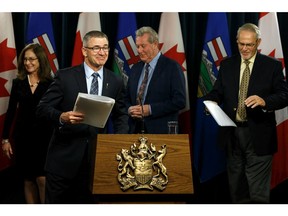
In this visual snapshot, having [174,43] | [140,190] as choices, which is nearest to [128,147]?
[140,190]

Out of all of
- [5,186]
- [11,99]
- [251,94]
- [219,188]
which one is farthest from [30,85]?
[219,188]

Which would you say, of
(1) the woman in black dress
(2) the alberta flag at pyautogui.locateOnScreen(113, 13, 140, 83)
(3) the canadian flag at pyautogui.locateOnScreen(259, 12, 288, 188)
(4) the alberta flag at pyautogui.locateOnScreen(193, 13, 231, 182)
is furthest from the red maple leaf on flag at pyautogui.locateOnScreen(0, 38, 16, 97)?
(3) the canadian flag at pyautogui.locateOnScreen(259, 12, 288, 188)

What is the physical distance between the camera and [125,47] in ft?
19.4

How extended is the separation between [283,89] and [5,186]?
2.96 meters

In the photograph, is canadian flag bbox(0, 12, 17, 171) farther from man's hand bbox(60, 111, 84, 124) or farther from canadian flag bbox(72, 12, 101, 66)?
man's hand bbox(60, 111, 84, 124)

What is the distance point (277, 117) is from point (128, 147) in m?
2.40

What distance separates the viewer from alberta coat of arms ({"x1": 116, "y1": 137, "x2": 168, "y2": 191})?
3.81 meters

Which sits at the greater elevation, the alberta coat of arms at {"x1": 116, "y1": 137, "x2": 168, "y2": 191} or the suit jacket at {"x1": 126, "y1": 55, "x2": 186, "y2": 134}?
the suit jacket at {"x1": 126, "y1": 55, "x2": 186, "y2": 134}

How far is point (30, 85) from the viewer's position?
17.1ft

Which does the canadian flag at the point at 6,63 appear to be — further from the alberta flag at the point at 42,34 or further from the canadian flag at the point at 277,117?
the canadian flag at the point at 277,117

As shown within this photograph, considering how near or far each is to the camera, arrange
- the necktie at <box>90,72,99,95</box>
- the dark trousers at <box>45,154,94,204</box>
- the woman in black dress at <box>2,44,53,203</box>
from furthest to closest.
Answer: the woman in black dress at <box>2,44,53,203</box>, the necktie at <box>90,72,99,95</box>, the dark trousers at <box>45,154,94,204</box>

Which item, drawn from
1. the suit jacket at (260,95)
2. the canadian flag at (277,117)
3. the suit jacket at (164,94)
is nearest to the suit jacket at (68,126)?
the suit jacket at (164,94)

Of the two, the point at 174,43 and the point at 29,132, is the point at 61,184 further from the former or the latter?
the point at 174,43

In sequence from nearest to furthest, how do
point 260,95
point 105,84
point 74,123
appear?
point 74,123, point 105,84, point 260,95
